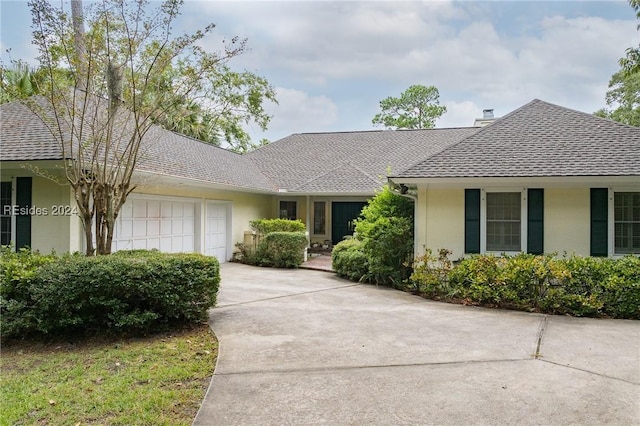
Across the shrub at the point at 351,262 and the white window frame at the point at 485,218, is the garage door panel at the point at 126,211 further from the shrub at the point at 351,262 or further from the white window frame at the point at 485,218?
the white window frame at the point at 485,218

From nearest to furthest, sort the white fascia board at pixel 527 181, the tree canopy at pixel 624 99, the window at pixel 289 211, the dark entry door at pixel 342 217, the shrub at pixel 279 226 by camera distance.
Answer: the white fascia board at pixel 527 181
the shrub at pixel 279 226
the dark entry door at pixel 342 217
the window at pixel 289 211
the tree canopy at pixel 624 99

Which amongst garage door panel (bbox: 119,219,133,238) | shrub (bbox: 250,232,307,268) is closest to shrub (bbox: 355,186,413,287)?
shrub (bbox: 250,232,307,268)

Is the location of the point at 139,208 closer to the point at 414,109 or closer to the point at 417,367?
the point at 417,367

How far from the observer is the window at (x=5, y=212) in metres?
8.51

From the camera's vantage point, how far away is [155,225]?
11203mm

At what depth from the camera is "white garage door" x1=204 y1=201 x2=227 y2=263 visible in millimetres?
13734

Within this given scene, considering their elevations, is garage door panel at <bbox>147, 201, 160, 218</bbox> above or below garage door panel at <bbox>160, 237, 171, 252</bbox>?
above

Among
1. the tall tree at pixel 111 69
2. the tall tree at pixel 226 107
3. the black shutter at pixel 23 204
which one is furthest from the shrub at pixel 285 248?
the black shutter at pixel 23 204

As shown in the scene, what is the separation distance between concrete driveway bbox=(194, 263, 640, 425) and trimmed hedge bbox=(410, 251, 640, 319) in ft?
1.35

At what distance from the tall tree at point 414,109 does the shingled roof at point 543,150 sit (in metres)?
27.0

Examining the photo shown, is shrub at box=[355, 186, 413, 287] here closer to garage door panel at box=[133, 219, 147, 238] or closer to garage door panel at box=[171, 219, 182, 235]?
garage door panel at box=[171, 219, 182, 235]

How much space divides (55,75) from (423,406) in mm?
7745

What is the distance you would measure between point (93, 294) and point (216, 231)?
28.0 feet

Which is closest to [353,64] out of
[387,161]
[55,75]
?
[387,161]
